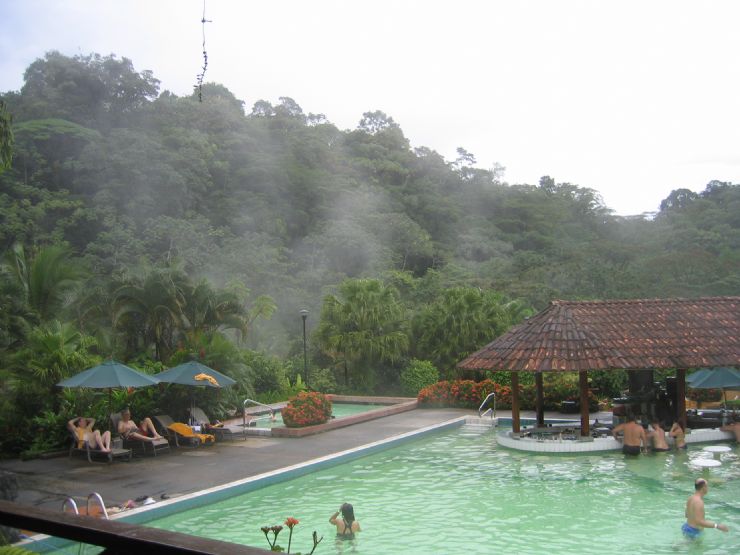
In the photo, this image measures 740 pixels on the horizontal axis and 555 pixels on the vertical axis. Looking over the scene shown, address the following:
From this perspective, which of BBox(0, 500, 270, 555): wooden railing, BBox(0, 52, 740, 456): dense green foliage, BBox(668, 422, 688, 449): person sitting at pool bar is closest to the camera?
BBox(0, 500, 270, 555): wooden railing

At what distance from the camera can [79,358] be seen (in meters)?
15.8

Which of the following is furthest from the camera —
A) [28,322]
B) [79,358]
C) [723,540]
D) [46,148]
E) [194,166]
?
[194,166]

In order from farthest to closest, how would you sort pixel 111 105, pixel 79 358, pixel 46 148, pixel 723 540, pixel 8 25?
1. pixel 111 105
2. pixel 46 148
3. pixel 79 358
4. pixel 8 25
5. pixel 723 540

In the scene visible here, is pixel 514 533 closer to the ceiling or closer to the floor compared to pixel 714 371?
closer to the floor

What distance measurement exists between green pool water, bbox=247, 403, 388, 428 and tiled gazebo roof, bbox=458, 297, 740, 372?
5.95m

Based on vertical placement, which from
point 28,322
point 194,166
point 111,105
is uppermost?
point 111,105

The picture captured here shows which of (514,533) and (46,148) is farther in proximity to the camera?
(46,148)

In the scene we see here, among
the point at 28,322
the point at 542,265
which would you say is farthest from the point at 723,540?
the point at 542,265

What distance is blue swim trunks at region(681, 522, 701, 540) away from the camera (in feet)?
33.7

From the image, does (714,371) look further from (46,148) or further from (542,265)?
(46,148)

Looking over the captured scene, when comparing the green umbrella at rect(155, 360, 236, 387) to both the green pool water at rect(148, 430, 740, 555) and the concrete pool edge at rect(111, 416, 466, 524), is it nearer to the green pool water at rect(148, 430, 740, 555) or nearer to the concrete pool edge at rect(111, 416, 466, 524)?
the concrete pool edge at rect(111, 416, 466, 524)

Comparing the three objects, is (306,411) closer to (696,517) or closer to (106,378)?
(106,378)

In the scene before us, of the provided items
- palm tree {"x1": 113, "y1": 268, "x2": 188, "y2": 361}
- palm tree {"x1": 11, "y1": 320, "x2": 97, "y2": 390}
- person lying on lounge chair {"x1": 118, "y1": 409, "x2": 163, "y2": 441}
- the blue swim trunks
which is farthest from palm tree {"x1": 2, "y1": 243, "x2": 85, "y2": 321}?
the blue swim trunks

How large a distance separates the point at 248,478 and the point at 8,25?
9.05 metres
